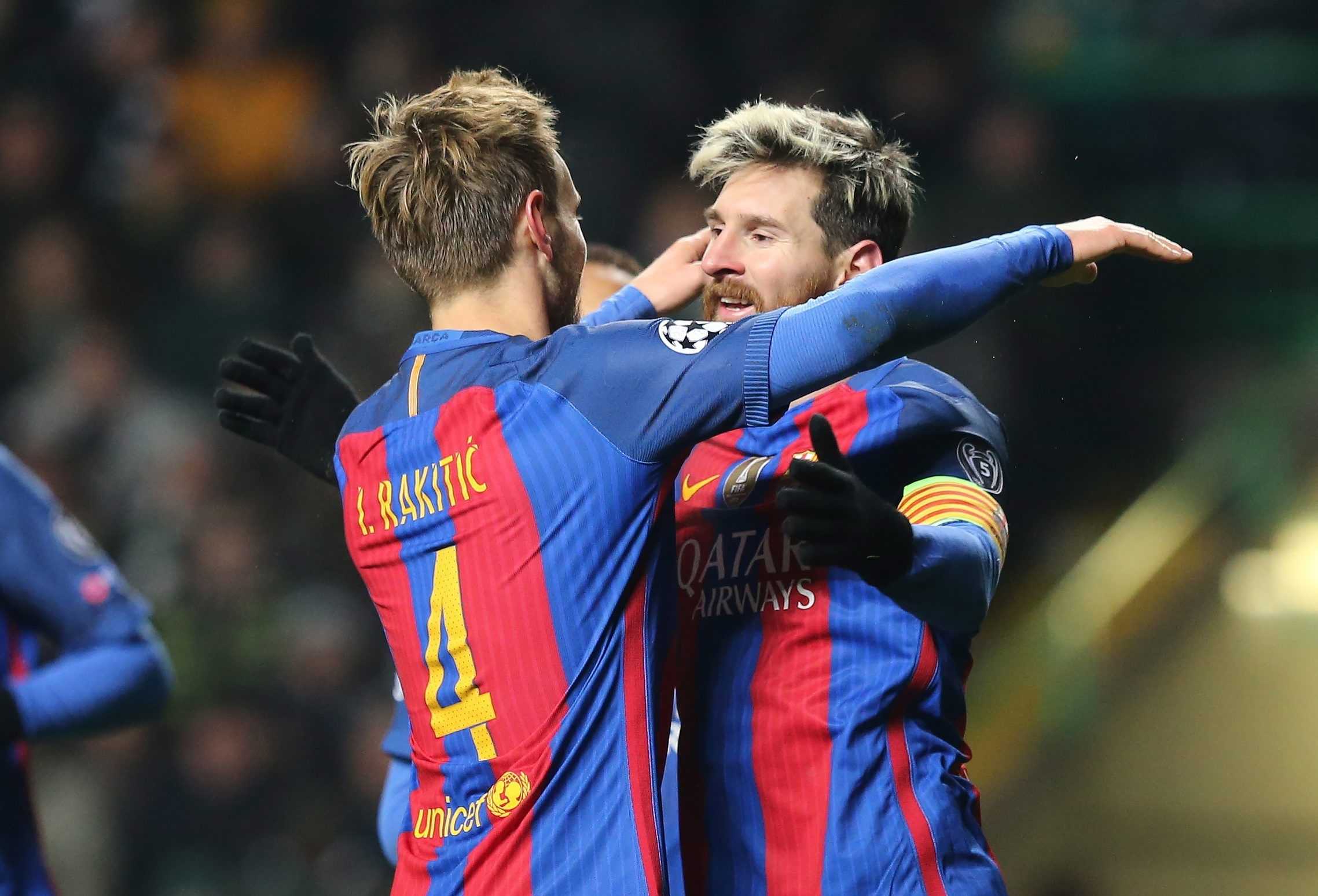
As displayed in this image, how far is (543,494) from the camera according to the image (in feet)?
6.62

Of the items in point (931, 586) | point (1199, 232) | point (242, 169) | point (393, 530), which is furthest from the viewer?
point (242, 169)

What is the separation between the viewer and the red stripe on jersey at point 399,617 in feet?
7.02

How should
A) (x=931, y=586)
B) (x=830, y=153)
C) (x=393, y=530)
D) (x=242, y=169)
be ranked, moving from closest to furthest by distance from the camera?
(x=931, y=586) → (x=393, y=530) → (x=830, y=153) → (x=242, y=169)

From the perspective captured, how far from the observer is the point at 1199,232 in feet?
19.1

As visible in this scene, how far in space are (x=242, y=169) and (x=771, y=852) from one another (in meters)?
5.34

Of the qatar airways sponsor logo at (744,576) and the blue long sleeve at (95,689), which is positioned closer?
the qatar airways sponsor logo at (744,576)

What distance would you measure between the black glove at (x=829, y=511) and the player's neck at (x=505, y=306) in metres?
0.60

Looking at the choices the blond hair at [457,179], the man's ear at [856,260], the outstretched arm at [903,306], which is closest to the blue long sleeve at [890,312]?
the outstretched arm at [903,306]

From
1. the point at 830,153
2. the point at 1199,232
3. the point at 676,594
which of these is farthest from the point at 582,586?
the point at 1199,232

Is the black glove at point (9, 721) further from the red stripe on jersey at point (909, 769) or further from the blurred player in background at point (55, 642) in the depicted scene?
the red stripe on jersey at point (909, 769)

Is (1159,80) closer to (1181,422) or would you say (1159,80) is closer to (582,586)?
(1181,422)

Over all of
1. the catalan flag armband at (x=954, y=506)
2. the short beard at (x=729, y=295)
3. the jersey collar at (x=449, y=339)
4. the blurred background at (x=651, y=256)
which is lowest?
the blurred background at (x=651, y=256)

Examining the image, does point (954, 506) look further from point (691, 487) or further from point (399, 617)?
point (399, 617)

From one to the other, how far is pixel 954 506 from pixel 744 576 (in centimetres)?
37
